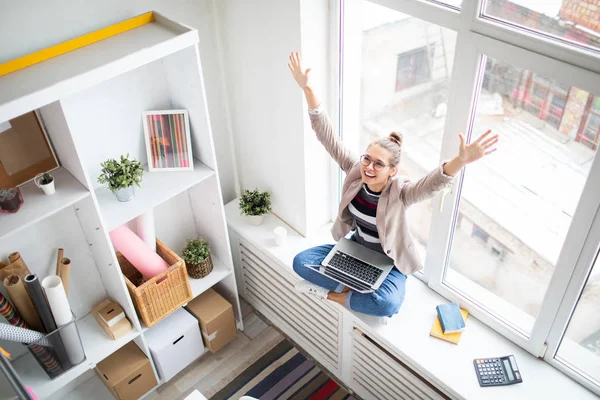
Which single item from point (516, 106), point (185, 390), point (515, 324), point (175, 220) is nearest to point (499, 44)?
point (516, 106)

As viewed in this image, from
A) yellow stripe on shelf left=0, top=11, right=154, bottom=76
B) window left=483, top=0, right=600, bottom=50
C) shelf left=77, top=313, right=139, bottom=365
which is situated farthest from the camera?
shelf left=77, top=313, right=139, bottom=365

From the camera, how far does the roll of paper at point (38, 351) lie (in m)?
2.13

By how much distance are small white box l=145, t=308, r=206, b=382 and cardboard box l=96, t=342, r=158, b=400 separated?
0.07 meters

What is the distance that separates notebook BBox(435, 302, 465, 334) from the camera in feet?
7.39

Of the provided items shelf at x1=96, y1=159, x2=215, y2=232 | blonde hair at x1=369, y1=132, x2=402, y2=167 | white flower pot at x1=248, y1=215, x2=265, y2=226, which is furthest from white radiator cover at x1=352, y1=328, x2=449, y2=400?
shelf at x1=96, y1=159, x2=215, y2=232

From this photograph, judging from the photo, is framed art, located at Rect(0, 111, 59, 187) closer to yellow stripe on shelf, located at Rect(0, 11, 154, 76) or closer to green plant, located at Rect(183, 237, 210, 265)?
yellow stripe on shelf, located at Rect(0, 11, 154, 76)

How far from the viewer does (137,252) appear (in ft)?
8.14

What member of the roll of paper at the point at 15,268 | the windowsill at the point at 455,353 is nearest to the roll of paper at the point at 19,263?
the roll of paper at the point at 15,268

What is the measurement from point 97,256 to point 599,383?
1972mm

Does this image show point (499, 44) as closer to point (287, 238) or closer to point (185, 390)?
point (287, 238)

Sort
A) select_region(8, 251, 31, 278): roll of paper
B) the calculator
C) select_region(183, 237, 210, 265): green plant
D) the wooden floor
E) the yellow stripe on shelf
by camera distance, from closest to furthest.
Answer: the yellow stripe on shelf
the calculator
select_region(8, 251, 31, 278): roll of paper
select_region(183, 237, 210, 265): green plant
the wooden floor

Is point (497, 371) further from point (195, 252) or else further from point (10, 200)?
point (10, 200)

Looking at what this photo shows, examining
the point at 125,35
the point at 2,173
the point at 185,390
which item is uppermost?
the point at 125,35

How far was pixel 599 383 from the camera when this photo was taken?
2041 millimetres
